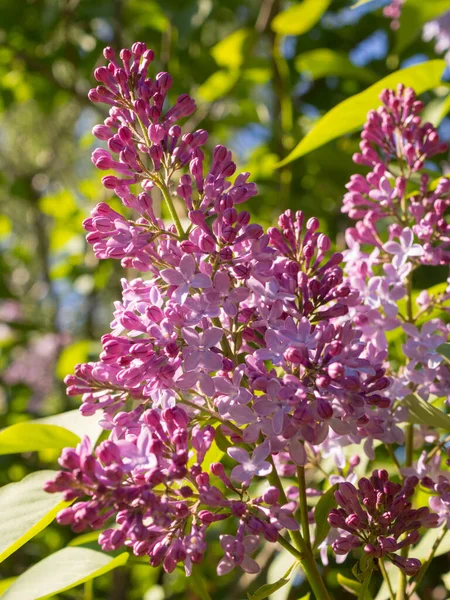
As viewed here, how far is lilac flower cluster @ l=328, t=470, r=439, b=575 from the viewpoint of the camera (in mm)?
864

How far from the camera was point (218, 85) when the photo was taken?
269 cm

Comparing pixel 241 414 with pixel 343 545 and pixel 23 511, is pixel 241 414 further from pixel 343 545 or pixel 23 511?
pixel 23 511

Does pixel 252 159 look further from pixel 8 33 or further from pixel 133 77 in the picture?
pixel 133 77

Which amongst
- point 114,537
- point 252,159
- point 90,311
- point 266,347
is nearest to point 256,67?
point 252,159

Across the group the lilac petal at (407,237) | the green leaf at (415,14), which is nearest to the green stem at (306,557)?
the lilac petal at (407,237)

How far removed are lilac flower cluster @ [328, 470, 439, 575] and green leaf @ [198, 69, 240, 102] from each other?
205cm

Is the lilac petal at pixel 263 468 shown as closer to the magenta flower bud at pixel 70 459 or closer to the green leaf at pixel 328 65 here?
the magenta flower bud at pixel 70 459

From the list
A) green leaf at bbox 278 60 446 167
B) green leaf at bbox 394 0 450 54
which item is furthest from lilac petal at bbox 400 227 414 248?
→ green leaf at bbox 394 0 450 54

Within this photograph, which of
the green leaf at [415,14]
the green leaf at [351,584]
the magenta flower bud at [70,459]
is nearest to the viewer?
the magenta flower bud at [70,459]

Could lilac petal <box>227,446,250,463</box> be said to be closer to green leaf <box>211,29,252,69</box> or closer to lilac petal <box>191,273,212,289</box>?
lilac petal <box>191,273,212,289</box>

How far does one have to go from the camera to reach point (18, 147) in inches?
284

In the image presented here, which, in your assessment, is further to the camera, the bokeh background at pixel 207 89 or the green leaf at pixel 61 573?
the bokeh background at pixel 207 89

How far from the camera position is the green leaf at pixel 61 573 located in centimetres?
92

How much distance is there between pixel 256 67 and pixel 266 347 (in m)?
1.97
